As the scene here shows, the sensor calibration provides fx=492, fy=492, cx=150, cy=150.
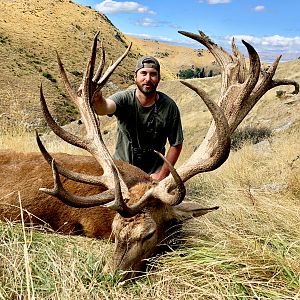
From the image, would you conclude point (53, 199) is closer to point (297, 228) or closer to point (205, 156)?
point (205, 156)

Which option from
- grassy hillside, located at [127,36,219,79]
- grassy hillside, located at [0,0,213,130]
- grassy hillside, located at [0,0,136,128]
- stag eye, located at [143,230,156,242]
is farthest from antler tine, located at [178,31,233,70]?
grassy hillside, located at [127,36,219,79]

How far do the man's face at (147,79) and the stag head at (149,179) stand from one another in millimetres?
1033

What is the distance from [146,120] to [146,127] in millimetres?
92

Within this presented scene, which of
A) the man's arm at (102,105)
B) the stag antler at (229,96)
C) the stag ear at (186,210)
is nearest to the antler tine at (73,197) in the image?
the stag antler at (229,96)

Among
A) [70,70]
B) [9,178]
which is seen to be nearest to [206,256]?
[9,178]

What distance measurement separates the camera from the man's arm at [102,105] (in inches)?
215

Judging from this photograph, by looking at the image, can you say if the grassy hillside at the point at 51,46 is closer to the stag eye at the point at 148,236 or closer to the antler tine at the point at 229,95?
the antler tine at the point at 229,95

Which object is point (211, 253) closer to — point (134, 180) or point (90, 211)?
point (134, 180)

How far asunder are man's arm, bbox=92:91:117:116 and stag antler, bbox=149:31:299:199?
1.29 m

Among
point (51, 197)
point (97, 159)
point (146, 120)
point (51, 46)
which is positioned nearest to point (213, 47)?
point (97, 159)

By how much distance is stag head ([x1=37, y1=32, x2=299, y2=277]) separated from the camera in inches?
143

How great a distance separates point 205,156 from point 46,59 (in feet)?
277

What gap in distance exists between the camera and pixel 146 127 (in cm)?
615

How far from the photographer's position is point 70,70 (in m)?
82.5
